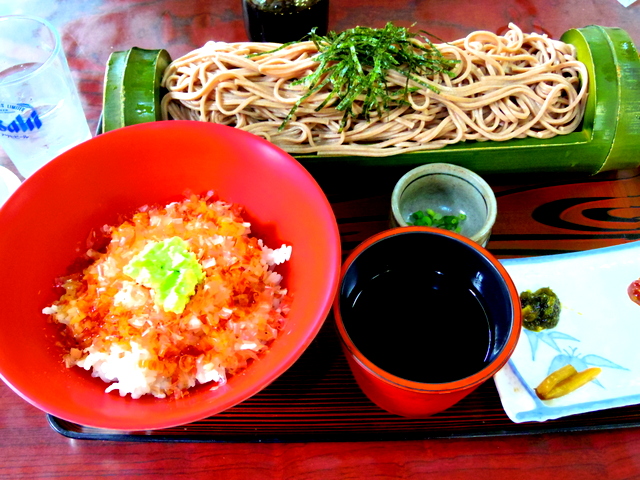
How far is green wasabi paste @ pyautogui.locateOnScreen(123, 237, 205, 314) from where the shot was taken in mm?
1142

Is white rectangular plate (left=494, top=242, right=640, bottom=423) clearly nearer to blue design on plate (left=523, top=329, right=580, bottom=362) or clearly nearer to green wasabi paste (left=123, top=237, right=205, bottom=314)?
blue design on plate (left=523, top=329, right=580, bottom=362)

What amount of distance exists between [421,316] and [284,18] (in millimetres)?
1325

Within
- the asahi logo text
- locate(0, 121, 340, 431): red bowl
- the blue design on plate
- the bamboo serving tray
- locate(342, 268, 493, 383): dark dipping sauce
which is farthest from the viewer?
the bamboo serving tray

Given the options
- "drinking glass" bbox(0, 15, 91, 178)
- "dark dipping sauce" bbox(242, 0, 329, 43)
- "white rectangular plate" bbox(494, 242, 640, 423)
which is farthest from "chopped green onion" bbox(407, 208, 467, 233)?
"drinking glass" bbox(0, 15, 91, 178)

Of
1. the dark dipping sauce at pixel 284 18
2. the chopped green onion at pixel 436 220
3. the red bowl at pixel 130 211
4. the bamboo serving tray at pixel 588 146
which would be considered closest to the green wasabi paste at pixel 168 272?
the red bowl at pixel 130 211

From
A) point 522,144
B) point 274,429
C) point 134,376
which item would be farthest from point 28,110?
point 522,144

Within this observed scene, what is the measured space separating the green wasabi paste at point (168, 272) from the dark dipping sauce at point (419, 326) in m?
0.38

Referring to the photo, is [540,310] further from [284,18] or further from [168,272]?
[284,18]

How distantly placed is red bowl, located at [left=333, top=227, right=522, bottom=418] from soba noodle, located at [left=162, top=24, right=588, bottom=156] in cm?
55

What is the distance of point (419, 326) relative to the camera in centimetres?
120

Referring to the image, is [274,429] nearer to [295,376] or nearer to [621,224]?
[295,376]

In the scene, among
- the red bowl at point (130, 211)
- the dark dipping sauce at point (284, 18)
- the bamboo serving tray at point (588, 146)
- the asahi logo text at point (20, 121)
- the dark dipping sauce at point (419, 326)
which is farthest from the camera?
the dark dipping sauce at point (284, 18)

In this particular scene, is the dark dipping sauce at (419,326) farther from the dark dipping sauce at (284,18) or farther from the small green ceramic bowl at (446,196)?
the dark dipping sauce at (284,18)

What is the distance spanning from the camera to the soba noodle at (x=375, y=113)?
5.64ft
